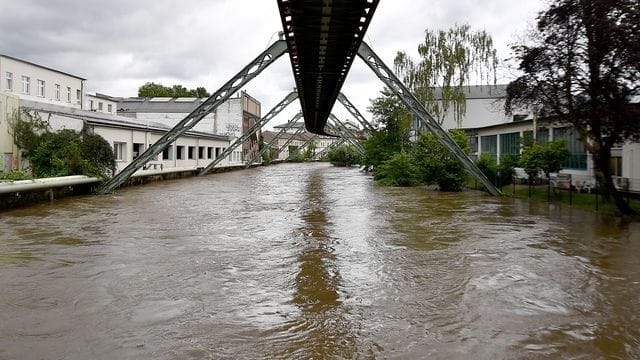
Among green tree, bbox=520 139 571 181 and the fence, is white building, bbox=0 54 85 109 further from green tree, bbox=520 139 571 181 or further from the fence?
the fence

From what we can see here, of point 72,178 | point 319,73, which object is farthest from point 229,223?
point 72,178

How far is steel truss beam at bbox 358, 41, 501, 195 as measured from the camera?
23188 mm

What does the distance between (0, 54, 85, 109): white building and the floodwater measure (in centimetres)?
2159

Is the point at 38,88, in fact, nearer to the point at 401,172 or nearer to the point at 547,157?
the point at 401,172

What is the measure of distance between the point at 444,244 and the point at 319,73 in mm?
10696

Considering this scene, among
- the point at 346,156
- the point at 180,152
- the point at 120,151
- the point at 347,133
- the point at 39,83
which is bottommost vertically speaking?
the point at 120,151

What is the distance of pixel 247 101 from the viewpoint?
68.4 meters

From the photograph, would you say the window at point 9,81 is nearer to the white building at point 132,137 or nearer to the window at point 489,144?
the white building at point 132,137

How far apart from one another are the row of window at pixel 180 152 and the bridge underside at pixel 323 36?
44.9ft

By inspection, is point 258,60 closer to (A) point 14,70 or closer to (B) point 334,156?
(A) point 14,70

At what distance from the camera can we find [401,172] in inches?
1325

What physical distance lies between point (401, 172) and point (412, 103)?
1006 centimetres

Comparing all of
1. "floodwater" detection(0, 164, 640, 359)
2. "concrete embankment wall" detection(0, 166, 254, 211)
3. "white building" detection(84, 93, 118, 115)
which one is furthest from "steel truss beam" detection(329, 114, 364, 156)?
"floodwater" detection(0, 164, 640, 359)

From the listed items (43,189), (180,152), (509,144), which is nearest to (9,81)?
(180,152)
